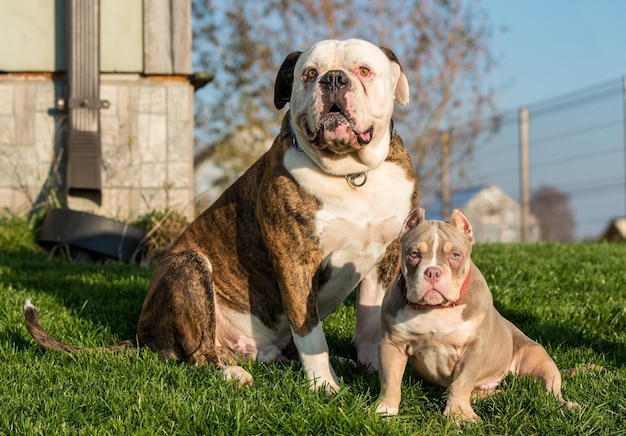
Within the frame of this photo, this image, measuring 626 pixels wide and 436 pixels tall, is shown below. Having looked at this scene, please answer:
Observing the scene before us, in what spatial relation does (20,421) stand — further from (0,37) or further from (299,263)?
(0,37)

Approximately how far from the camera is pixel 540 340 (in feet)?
14.3

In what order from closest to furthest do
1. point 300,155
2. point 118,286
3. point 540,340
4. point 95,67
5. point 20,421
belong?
point 20,421, point 300,155, point 540,340, point 118,286, point 95,67

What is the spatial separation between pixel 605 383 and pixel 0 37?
808 cm

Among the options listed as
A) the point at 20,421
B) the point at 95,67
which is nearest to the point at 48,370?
the point at 20,421

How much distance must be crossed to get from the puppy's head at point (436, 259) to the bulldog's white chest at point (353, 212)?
37 cm

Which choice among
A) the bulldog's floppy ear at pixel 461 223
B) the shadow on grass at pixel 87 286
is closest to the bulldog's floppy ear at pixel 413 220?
the bulldog's floppy ear at pixel 461 223

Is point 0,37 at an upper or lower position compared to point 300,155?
upper

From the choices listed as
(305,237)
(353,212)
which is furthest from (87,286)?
(353,212)

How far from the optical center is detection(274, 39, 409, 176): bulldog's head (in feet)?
11.4

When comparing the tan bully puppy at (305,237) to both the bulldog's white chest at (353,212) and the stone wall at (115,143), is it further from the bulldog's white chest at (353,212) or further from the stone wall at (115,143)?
the stone wall at (115,143)

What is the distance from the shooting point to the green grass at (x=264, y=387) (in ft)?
9.76

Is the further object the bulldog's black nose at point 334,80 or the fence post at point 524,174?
the fence post at point 524,174

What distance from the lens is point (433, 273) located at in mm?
3053

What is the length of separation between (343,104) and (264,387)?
128cm
